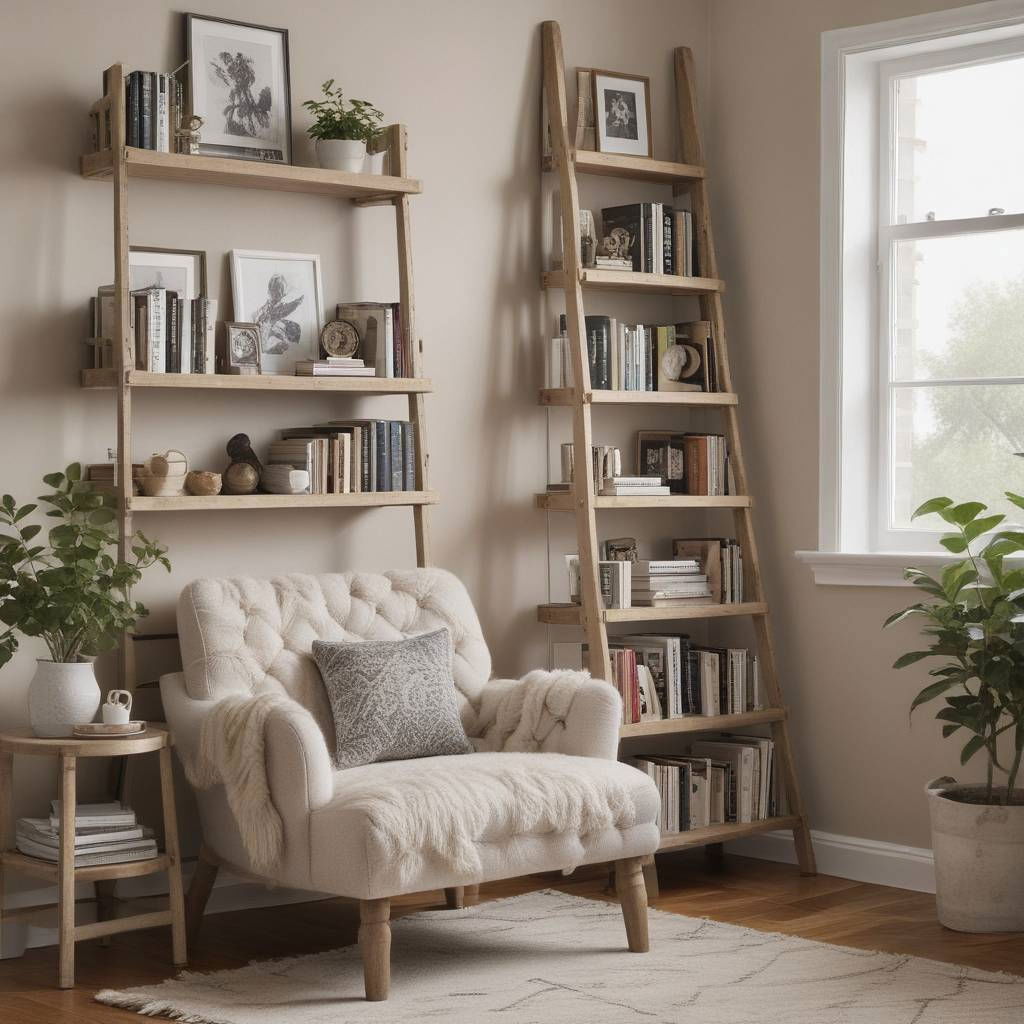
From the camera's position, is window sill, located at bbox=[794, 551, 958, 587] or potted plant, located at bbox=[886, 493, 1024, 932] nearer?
potted plant, located at bbox=[886, 493, 1024, 932]

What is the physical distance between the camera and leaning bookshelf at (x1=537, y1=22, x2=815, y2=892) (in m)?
4.49

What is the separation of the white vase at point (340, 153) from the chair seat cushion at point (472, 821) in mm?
1574

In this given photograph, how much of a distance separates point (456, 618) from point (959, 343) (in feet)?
5.60

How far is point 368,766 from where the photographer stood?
12.0ft

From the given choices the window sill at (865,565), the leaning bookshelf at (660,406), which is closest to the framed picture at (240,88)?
the leaning bookshelf at (660,406)

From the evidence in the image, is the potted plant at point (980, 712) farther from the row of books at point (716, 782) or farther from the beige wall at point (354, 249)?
the beige wall at point (354, 249)

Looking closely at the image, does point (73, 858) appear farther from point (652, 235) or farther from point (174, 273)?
point (652, 235)

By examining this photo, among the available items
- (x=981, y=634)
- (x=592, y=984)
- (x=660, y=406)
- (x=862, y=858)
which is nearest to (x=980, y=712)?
(x=981, y=634)

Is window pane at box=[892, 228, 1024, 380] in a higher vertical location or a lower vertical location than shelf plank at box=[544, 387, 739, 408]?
higher

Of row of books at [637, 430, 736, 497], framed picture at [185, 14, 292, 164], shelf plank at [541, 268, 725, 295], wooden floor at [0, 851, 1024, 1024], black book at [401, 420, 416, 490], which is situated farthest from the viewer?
row of books at [637, 430, 736, 497]

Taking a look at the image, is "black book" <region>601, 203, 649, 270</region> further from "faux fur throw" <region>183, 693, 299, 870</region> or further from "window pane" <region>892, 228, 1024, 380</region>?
"faux fur throw" <region>183, 693, 299, 870</region>

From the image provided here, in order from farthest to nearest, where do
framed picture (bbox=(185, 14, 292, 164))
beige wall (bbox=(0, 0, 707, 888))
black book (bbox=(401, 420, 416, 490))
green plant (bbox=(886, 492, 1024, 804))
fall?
black book (bbox=(401, 420, 416, 490)) < framed picture (bbox=(185, 14, 292, 164)) < green plant (bbox=(886, 492, 1024, 804)) < beige wall (bbox=(0, 0, 707, 888))

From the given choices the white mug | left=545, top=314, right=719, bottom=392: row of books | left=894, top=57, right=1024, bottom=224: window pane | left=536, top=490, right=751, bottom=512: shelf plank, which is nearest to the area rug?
the white mug

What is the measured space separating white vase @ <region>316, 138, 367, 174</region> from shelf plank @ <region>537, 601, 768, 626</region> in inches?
53.3
